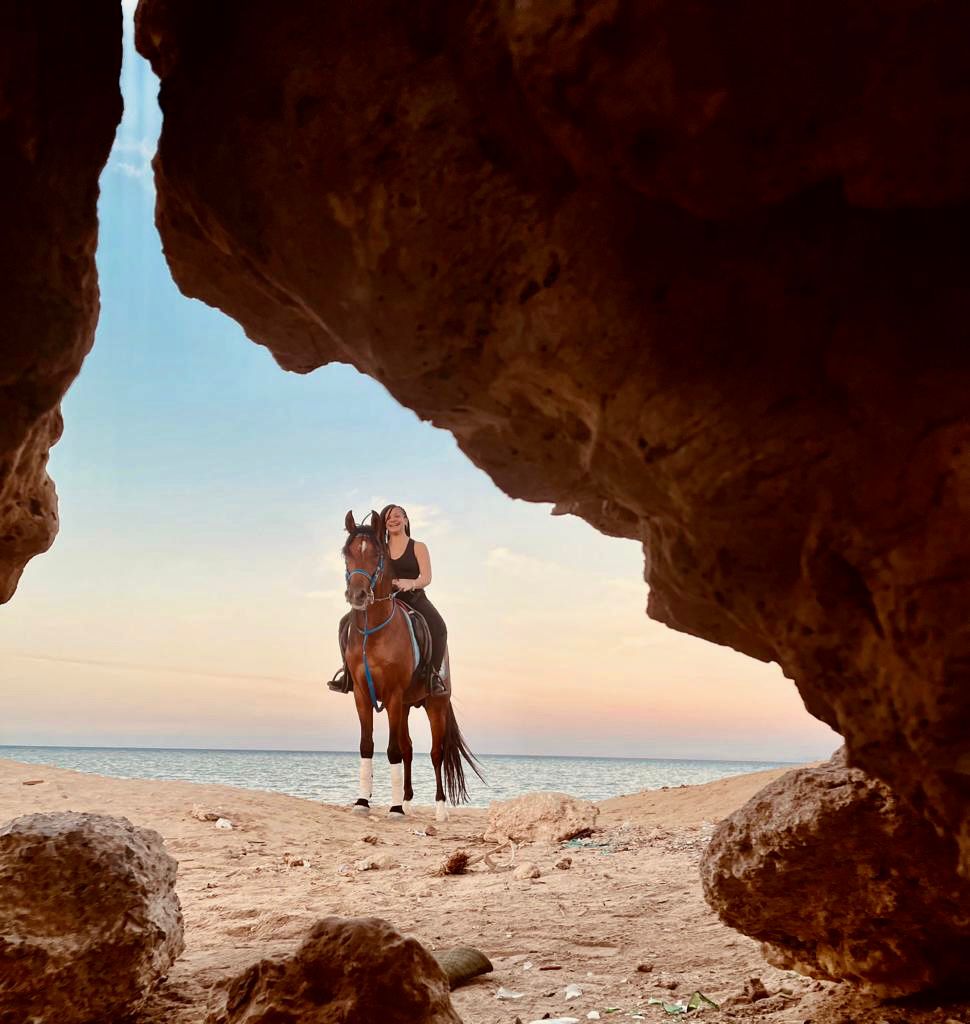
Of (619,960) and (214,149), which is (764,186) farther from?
(619,960)

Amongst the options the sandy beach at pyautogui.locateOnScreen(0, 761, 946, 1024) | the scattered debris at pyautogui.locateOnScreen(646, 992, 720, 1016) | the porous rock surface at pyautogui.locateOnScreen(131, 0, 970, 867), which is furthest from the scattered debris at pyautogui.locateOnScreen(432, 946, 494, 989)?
the porous rock surface at pyautogui.locateOnScreen(131, 0, 970, 867)

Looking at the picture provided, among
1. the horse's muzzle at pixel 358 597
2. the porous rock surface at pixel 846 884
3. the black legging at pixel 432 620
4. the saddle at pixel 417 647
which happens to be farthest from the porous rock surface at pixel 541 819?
the porous rock surface at pixel 846 884

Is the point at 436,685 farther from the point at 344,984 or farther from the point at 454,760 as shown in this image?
the point at 344,984

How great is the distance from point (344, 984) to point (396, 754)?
7.23 meters

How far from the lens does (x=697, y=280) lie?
6.15 ft

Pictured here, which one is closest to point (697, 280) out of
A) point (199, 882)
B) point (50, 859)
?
point (50, 859)

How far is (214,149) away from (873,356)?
199cm

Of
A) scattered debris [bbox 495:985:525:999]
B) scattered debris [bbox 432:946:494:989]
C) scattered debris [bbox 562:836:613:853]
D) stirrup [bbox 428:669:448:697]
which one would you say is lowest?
scattered debris [bbox 562:836:613:853]

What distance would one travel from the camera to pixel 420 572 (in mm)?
10820

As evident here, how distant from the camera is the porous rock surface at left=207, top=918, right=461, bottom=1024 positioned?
2186mm

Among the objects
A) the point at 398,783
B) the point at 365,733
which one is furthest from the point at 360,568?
the point at 398,783

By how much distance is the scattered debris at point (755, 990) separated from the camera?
9.64ft

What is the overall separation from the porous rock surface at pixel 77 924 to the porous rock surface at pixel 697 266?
209cm

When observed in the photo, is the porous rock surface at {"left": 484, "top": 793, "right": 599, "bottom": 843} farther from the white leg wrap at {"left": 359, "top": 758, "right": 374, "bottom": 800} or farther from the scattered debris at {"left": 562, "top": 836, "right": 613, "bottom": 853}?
the white leg wrap at {"left": 359, "top": 758, "right": 374, "bottom": 800}
